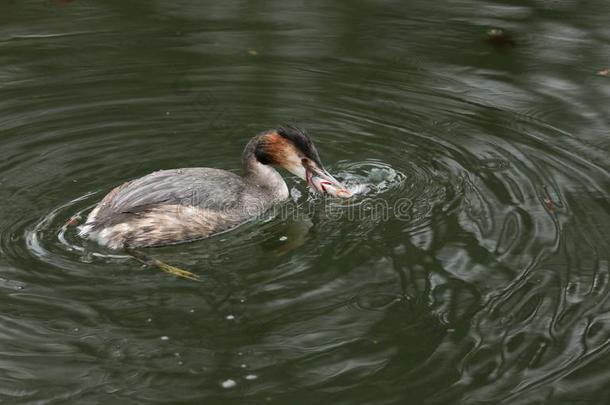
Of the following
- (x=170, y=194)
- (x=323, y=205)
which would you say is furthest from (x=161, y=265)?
(x=323, y=205)

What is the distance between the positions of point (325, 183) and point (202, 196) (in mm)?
832

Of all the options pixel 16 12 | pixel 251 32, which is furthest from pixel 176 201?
pixel 16 12

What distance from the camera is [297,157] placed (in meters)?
6.18

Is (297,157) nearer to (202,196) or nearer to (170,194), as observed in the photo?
(202,196)

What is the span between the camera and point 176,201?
18.7ft

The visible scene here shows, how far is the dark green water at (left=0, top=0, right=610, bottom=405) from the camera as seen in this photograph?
438 centimetres


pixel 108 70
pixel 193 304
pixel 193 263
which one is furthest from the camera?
pixel 108 70

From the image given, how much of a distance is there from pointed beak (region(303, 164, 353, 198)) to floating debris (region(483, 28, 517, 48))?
3.13 m

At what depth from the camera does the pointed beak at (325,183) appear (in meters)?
6.07

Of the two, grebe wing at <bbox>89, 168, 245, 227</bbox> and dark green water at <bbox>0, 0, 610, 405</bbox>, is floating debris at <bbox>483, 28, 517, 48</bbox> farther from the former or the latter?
grebe wing at <bbox>89, 168, 245, 227</bbox>

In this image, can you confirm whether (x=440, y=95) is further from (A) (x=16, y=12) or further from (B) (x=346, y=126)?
(A) (x=16, y=12)

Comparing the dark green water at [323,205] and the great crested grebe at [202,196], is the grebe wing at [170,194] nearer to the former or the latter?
the great crested grebe at [202,196]

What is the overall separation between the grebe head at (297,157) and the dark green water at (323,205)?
8.4 inches

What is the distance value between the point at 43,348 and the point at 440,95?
420cm
